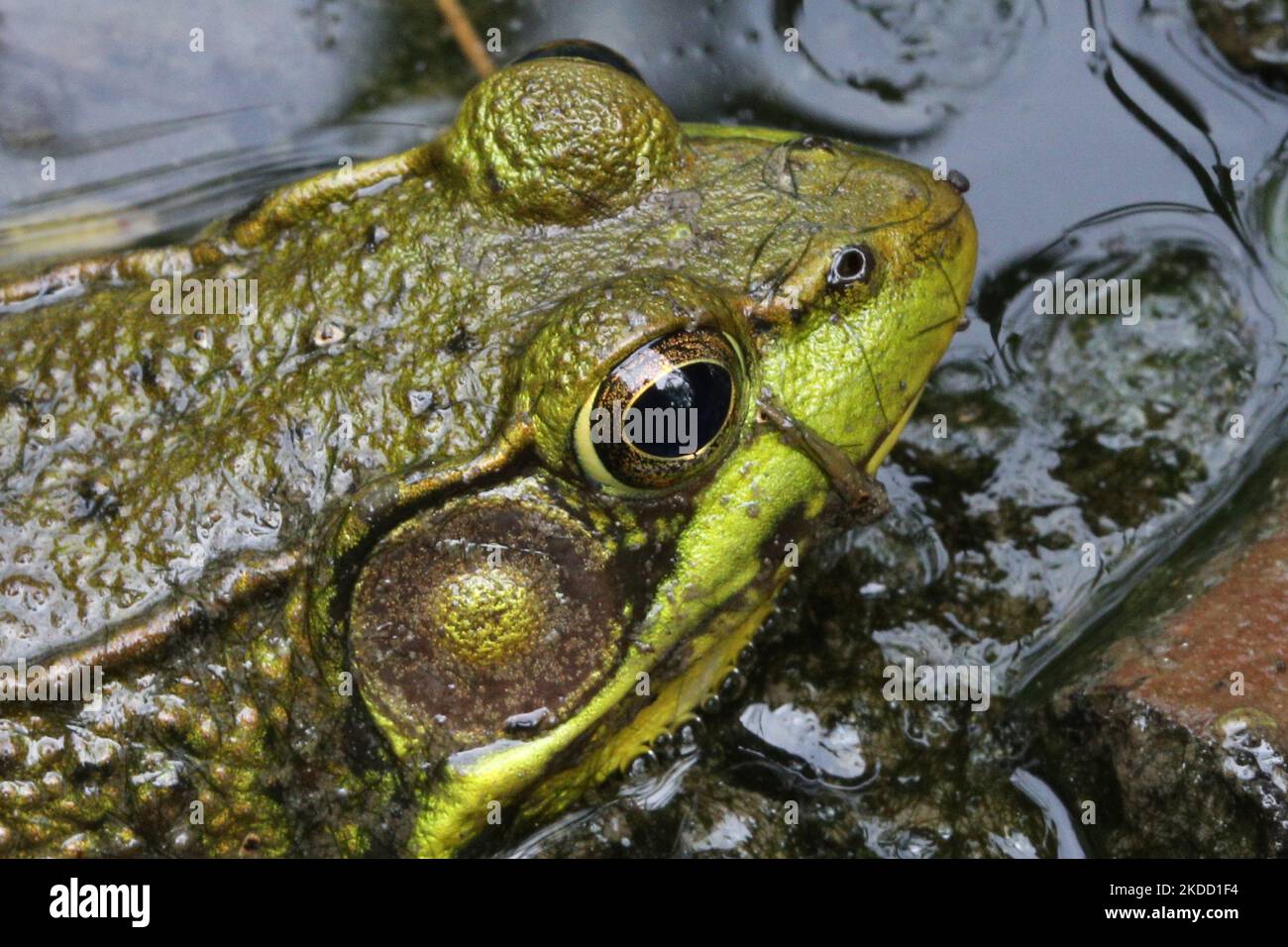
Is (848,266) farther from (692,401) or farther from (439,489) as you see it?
(439,489)

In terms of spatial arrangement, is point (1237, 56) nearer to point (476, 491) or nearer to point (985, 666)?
point (985, 666)

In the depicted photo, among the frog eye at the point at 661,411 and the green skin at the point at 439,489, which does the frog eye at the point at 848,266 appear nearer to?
the green skin at the point at 439,489

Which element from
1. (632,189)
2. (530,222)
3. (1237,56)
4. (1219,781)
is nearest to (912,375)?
(632,189)

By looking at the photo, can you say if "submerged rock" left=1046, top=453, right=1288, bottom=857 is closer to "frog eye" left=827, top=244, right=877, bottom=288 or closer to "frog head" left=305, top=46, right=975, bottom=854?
"frog head" left=305, top=46, right=975, bottom=854

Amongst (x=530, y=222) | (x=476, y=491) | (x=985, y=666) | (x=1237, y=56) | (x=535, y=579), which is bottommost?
(x=985, y=666)

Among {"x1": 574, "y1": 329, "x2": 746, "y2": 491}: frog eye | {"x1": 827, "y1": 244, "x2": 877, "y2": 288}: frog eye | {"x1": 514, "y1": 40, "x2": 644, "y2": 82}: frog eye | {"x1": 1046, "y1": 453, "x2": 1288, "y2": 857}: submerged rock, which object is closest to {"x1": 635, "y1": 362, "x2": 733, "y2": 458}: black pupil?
{"x1": 574, "y1": 329, "x2": 746, "y2": 491}: frog eye

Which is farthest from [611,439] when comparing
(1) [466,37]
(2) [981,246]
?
(1) [466,37]
